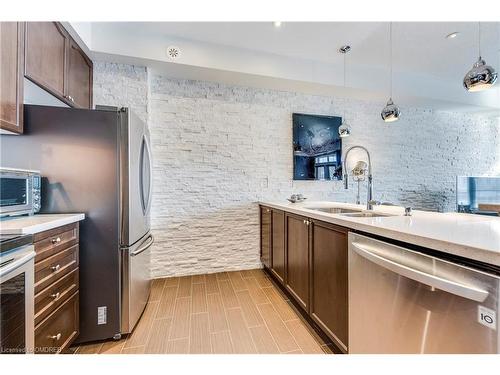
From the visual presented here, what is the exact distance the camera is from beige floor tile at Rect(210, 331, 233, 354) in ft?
4.93

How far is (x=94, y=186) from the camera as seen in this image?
1573mm

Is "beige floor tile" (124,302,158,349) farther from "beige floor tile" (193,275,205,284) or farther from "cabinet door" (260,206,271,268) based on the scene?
"cabinet door" (260,206,271,268)

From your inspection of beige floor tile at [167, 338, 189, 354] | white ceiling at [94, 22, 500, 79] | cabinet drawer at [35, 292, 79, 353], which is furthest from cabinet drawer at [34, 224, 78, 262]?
white ceiling at [94, 22, 500, 79]

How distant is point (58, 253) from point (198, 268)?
175cm

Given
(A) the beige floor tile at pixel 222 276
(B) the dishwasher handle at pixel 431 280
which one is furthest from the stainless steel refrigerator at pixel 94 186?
(B) the dishwasher handle at pixel 431 280

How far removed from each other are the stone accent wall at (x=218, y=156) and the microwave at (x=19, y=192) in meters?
1.34

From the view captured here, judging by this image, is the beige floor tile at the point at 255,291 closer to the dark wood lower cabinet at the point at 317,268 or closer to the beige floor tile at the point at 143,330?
the dark wood lower cabinet at the point at 317,268

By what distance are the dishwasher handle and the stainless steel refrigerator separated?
163 centimetres

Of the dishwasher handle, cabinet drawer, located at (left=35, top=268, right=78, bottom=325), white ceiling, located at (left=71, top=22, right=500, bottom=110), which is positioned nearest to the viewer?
the dishwasher handle

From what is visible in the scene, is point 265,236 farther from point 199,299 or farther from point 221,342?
point 221,342
